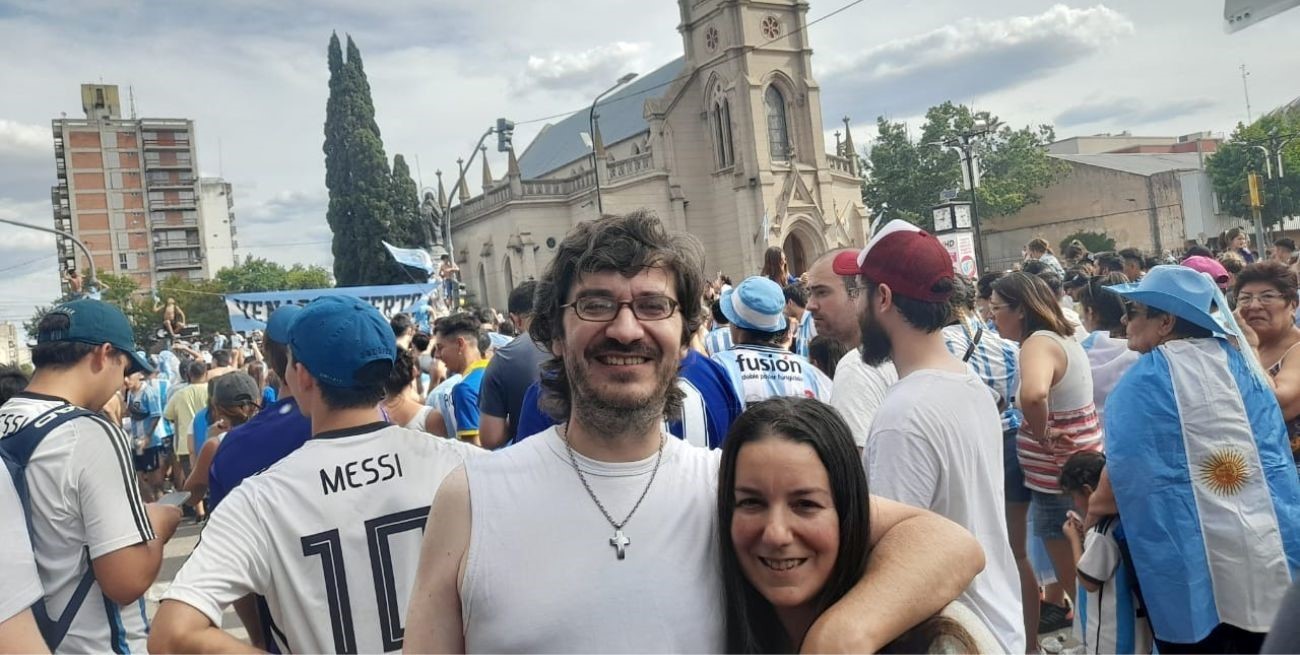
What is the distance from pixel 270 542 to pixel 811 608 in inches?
57.6

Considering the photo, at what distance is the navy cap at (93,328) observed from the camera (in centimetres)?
320

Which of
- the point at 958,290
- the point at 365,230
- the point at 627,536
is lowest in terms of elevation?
the point at 627,536

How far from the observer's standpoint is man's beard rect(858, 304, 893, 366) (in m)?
3.08

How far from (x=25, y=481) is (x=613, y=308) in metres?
2.07

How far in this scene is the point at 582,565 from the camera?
5.93ft

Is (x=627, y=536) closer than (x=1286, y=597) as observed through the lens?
No

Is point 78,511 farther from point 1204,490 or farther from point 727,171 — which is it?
point 727,171

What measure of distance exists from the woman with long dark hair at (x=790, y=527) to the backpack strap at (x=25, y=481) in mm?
2202

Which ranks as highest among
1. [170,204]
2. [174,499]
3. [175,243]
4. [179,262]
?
[170,204]

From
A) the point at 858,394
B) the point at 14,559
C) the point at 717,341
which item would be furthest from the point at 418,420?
the point at 717,341

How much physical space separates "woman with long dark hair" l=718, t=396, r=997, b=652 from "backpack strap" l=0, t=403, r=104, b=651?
220cm

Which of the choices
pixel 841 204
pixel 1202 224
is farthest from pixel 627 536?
pixel 1202 224

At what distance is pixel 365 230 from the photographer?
49688 millimetres

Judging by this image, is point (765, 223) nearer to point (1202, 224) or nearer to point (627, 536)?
point (1202, 224)
